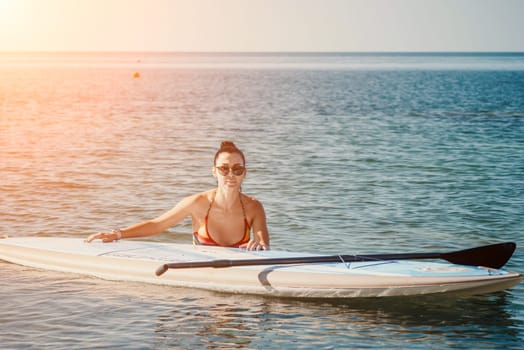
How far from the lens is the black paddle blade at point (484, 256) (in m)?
9.19

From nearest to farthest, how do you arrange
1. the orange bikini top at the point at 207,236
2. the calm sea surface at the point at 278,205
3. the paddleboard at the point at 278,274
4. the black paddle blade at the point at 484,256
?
the calm sea surface at the point at 278,205 → the paddleboard at the point at 278,274 → the black paddle blade at the point at 484,256 → the orange bikini top at the point at 207,236

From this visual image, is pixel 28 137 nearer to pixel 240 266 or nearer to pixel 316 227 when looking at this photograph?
pixel 316 227

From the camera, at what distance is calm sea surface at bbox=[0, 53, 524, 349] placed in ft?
27.4

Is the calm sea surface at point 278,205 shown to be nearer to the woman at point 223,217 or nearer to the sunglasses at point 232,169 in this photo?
the woman at point 223,217

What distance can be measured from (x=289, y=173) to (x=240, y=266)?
10.4 m

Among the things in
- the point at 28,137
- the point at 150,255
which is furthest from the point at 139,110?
the point at 150,255

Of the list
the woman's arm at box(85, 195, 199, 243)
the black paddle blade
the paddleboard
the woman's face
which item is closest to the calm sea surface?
the paddleboard

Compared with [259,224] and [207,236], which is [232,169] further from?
[207,236]

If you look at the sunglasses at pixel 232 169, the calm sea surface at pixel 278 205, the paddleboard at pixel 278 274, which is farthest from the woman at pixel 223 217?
the calm sea surface at pixel 278 205

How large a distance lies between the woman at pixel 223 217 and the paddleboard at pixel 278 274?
192 mm

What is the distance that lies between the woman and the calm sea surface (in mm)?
597

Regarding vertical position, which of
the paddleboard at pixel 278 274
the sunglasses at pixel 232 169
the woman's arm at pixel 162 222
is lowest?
the paddleboard at pixel 278 274

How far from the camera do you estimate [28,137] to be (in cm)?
2777

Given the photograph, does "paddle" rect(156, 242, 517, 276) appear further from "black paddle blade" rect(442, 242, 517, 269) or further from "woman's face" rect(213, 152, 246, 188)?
"woman's face" rect(213, 152, 246, 188)
